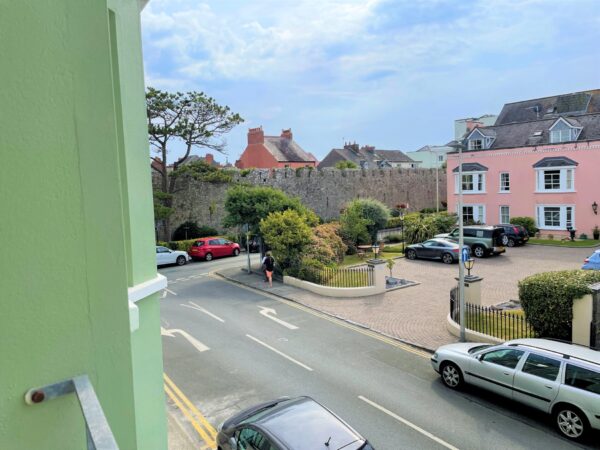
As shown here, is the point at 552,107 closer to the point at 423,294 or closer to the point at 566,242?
the point at 566,242

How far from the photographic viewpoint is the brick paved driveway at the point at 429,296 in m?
14.6

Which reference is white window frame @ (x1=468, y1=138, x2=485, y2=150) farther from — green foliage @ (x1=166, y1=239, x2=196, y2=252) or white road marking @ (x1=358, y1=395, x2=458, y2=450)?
white road marking @ (x1=358, y1=395, x2=458, y2=450)

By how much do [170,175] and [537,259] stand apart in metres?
25.0

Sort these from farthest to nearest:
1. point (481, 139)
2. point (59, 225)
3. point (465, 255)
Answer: point (481, 139)
point (465, 255)
point (59, 225)

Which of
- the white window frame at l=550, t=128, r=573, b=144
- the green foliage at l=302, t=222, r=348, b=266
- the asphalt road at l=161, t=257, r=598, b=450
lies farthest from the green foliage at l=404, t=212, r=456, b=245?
the asphalt road at l=161, t=257, r=598, b=450

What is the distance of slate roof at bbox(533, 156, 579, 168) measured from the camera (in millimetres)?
32688

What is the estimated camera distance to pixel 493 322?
1361 cm

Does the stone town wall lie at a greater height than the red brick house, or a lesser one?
lesser

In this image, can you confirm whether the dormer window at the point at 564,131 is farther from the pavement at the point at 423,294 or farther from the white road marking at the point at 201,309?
the white road marking at the point at 201,309

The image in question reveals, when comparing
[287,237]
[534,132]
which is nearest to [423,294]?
[287,237]

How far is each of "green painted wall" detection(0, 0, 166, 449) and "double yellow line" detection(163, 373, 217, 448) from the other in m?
6.80

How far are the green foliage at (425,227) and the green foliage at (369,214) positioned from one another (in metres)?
2.35

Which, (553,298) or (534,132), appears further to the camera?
(534,132)

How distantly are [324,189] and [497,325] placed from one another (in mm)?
30706
